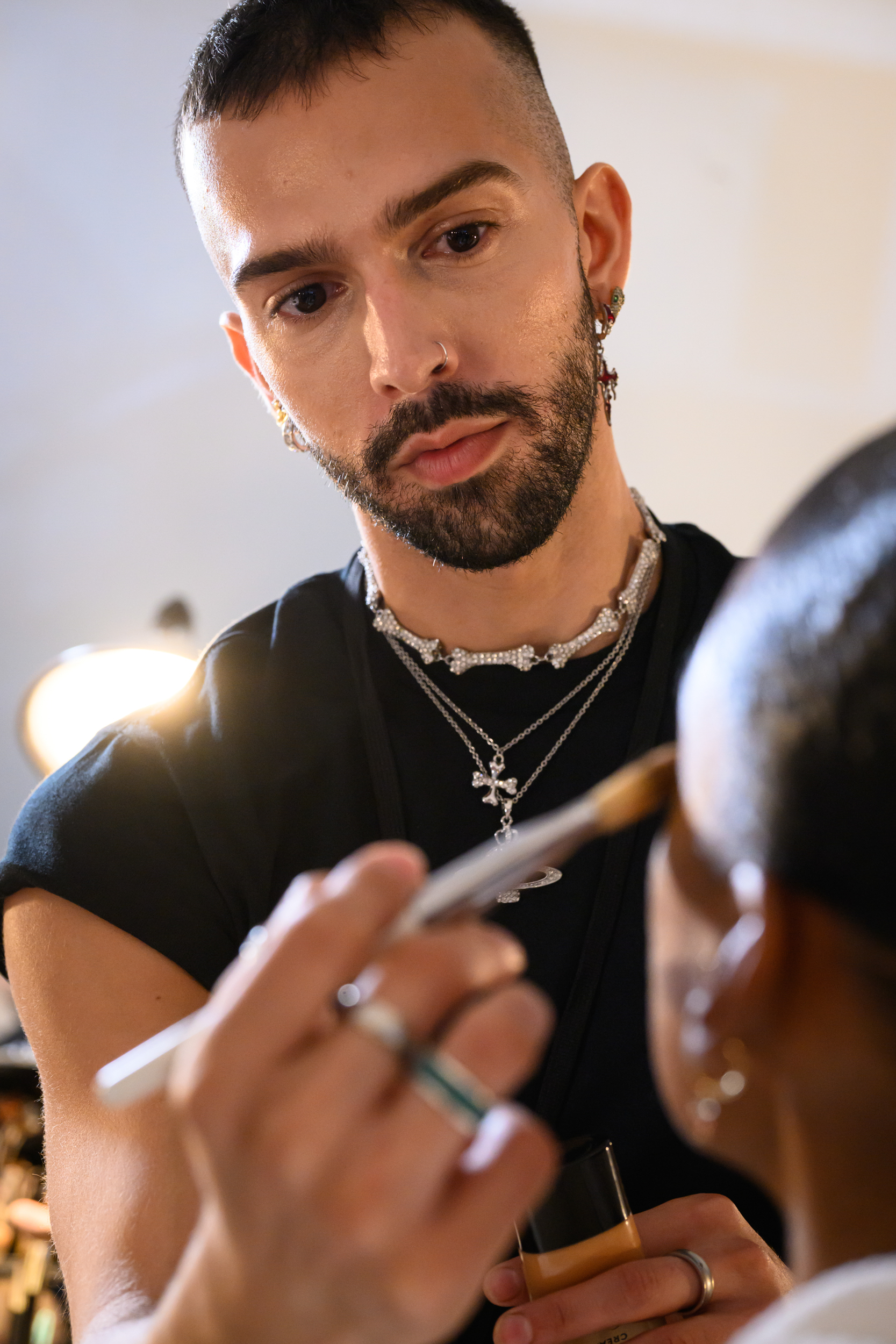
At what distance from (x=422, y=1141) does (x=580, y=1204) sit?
0.42m

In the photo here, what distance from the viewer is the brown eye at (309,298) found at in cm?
112

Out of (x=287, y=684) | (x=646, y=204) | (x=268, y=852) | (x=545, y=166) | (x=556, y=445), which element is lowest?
(x=268, y=852)

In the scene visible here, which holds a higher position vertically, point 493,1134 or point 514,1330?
point 493,1134

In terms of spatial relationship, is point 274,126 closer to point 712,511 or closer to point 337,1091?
point 337,1091

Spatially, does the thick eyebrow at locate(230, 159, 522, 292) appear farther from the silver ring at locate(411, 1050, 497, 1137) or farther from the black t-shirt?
the silver ring at locate(411, 1050, 497, 1137)

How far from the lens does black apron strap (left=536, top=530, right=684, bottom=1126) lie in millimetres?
1012

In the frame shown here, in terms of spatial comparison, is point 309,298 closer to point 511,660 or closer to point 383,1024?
point 511,660

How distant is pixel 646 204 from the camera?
237cm

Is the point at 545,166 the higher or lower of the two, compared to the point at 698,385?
higher

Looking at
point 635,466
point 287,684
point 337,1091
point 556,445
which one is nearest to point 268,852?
point 287,684

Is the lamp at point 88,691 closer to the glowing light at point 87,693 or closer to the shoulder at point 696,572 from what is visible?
the glowing light at point 87,693

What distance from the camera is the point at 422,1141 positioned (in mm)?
481

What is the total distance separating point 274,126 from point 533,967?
0.79 m

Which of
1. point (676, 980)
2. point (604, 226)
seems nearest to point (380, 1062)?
point (676, 980)
